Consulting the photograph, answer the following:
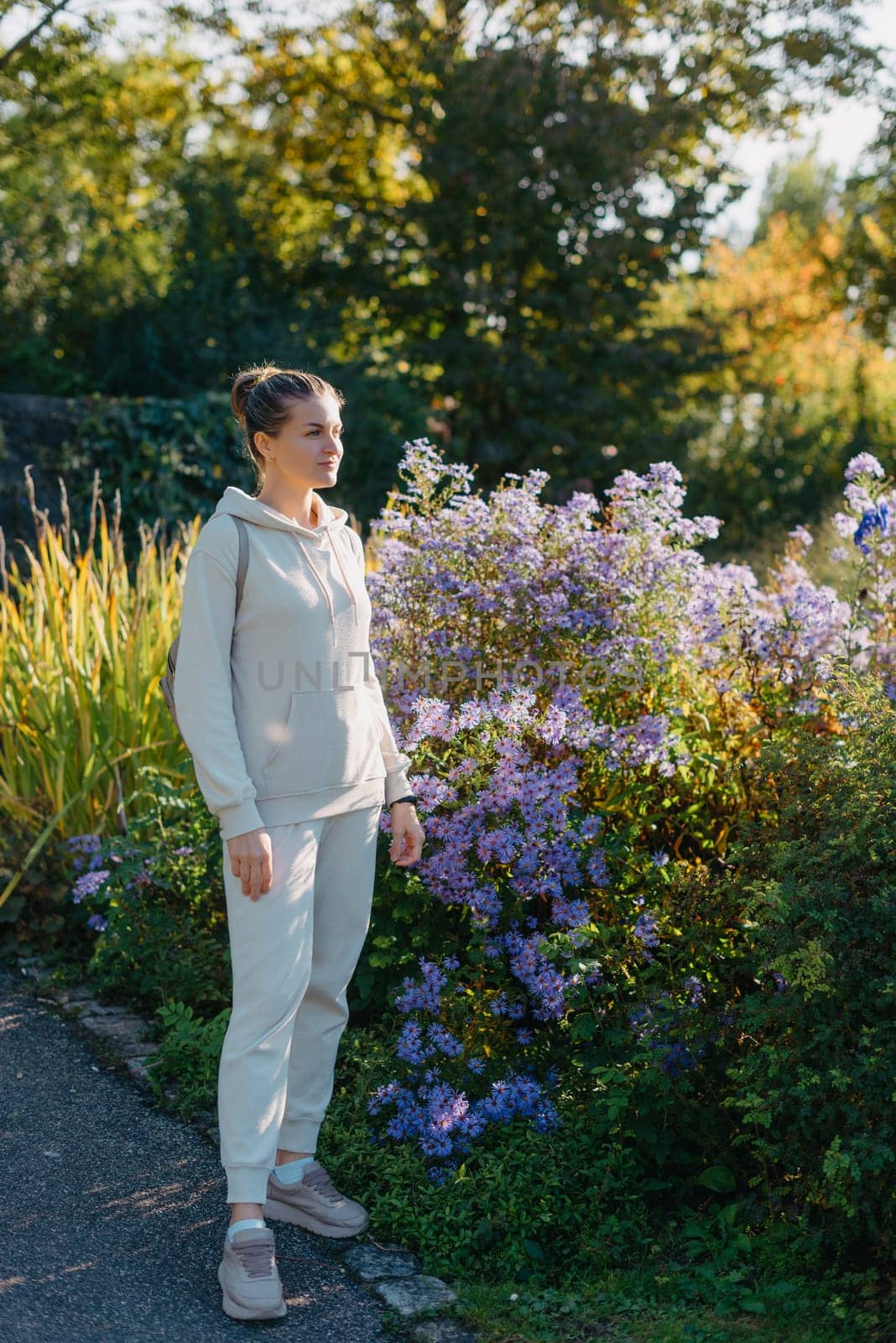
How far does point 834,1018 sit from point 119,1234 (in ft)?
5.52

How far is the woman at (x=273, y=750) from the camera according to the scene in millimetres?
2496

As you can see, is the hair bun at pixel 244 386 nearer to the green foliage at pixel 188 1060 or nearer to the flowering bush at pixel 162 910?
the flowering bush at pixel 162 910

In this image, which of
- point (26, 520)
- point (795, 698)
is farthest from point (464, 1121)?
point (26, 520)

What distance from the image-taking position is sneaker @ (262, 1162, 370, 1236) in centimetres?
284

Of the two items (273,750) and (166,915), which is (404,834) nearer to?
(273,750)

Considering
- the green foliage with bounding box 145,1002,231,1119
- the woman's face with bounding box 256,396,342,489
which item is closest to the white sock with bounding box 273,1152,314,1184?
the green foliage with bounding box 145,1002,231,1119

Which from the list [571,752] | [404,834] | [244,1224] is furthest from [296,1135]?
[571,752]

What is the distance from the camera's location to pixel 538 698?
148 inches

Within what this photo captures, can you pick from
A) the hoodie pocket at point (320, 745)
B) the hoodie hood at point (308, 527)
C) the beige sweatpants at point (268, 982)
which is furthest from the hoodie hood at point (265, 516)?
the beige sweatpants at point (268, 982)

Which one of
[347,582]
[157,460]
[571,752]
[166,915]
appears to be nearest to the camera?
[347,582]

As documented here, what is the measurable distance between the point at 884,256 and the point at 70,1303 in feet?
53.0

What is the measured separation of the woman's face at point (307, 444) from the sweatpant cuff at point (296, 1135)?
1492mm

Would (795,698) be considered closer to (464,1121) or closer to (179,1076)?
(464,1121)

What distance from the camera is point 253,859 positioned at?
8.07 feet
